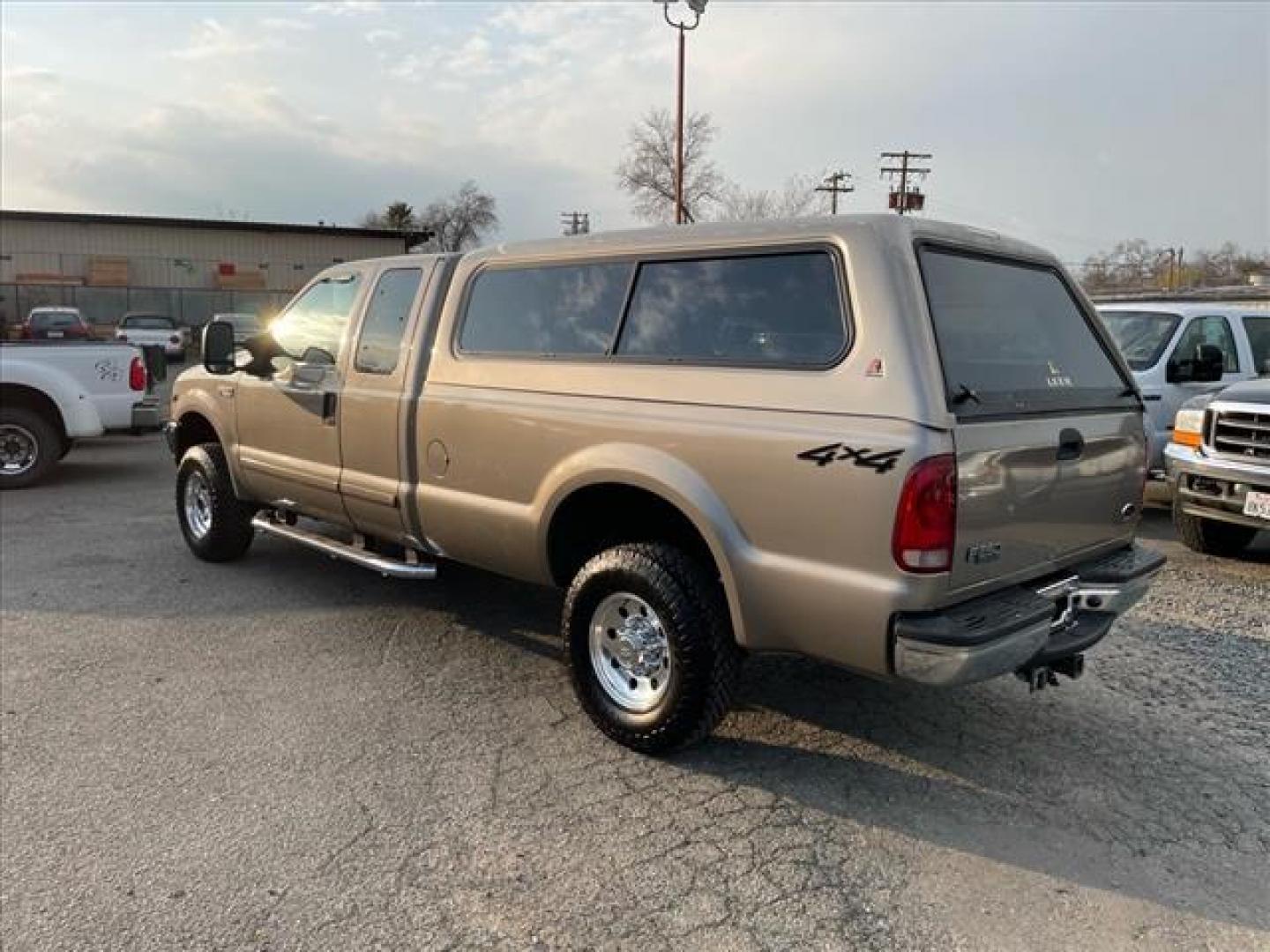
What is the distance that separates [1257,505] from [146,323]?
28843 mm

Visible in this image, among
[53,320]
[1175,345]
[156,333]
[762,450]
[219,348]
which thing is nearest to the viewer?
[762,450]

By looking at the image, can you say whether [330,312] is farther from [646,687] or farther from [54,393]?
[54,393]

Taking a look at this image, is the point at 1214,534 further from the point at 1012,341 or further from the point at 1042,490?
the point at 1042,490

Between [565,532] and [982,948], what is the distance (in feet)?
7.25

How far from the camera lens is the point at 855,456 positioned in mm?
2957

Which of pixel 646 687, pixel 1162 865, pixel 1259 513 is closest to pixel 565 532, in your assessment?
pixel 646 687

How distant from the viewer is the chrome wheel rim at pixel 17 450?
9508 millimetres

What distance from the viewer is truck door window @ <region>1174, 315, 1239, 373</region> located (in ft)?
28.3

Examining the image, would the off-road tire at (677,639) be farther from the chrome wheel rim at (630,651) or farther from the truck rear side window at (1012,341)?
the truck rear side window at (1012,341)

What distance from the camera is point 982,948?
263 centimetres

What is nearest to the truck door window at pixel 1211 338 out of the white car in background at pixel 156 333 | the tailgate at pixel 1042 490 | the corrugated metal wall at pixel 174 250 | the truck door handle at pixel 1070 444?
the tailgate at pixel 1042 490

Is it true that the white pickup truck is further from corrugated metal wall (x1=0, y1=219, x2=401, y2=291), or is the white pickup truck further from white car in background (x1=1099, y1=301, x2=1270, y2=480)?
corrugated metal wall (x1=0, y1=219, x2=401, y2=291)

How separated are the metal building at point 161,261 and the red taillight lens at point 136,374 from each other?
2913 cm

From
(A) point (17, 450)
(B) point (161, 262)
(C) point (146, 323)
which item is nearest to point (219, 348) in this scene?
(A) point (17, 450)
